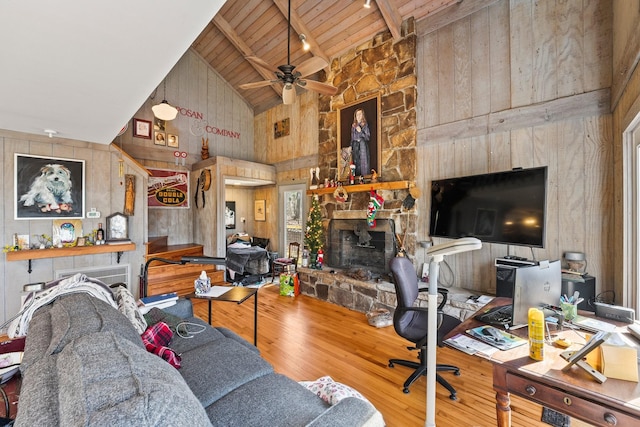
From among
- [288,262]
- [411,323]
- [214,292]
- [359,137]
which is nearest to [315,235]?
[288,262]

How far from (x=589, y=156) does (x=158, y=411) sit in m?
3.90

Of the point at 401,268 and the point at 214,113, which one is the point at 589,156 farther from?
the point at 214,113

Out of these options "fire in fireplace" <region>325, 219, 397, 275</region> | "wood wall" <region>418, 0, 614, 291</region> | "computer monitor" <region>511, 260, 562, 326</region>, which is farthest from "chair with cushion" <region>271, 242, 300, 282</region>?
"computer monitor" <region>511, 260, 562, 326</region>

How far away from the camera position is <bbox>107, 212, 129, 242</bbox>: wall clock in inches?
164

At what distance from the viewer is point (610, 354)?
1224 mm

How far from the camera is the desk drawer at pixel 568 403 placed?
1081mm

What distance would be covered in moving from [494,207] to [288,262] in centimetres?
386

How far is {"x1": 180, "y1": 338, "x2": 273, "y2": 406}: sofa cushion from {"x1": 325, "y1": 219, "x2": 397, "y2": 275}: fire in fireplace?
2805 mm

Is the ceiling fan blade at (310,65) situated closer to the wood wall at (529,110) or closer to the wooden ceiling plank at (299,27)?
the wooden ceiling plank at (299,27)

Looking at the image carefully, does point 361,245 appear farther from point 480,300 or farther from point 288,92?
point 288,92

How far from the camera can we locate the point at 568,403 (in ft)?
3.89

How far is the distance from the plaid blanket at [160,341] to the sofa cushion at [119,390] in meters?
0.78

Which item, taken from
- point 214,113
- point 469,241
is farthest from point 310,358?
point 214,113

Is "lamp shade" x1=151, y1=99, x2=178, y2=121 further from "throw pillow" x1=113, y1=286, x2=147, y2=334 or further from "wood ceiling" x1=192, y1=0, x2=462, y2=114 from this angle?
"throw pillow" x1=113, y1=286, x2=147, y2=334
